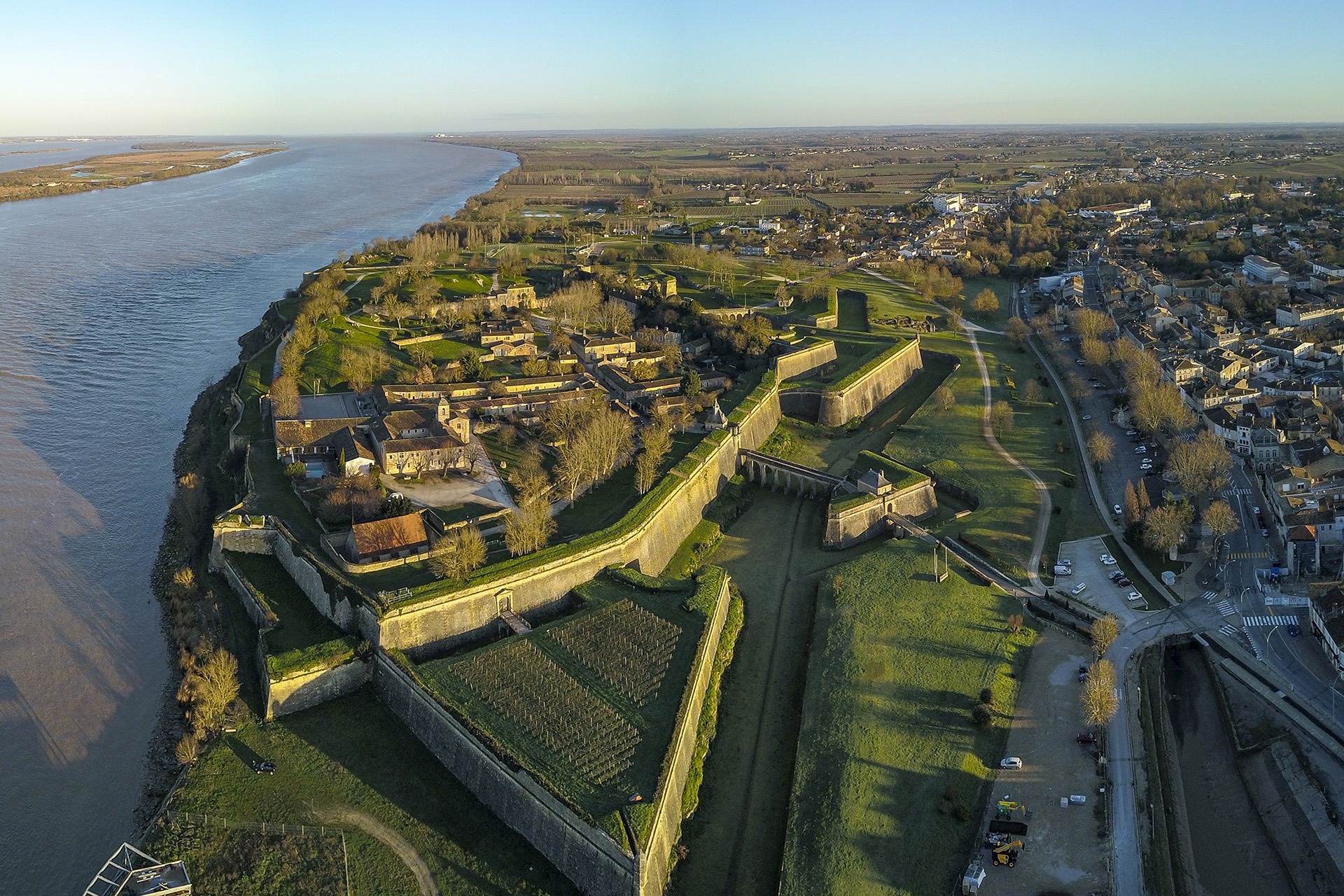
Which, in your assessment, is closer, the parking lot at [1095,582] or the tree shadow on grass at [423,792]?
the tree shadow on grass at [423,792]

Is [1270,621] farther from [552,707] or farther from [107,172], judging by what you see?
[107,172]

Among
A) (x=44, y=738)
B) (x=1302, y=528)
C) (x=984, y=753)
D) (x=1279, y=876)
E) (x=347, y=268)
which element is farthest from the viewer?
(x=347, y=268)

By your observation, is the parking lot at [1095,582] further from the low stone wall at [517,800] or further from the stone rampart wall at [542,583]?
the low stone wall at [517,800]

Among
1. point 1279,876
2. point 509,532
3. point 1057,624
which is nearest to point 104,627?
point 509,532

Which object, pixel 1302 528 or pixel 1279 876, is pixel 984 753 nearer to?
pixel 1279 876

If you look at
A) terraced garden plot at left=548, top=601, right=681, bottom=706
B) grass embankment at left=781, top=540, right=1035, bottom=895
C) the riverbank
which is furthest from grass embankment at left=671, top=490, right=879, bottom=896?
the riverbank

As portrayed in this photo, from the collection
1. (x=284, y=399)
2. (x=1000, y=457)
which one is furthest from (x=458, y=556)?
(x=1000, y=457)

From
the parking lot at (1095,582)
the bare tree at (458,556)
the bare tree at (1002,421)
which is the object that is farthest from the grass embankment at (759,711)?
the bare tree at (1002,421)
